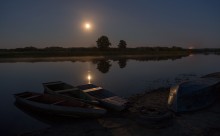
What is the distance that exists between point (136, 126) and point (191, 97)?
14.2 feet

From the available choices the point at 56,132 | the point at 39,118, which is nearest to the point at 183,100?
the point at 56,132

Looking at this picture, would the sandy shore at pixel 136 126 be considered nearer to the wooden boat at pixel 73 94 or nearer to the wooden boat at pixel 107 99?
the wooden boat at pixel 107 99

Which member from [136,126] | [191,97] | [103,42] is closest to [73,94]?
[136,126]

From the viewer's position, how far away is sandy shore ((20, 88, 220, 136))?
8.88 meters

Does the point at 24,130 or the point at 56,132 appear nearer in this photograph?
the point at 56,132

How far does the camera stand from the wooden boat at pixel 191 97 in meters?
11.4

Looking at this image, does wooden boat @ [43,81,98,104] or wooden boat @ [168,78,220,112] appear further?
wooden boat @ [43,81,98,104]

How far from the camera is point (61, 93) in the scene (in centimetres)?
1376

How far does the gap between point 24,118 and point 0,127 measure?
1609 mm

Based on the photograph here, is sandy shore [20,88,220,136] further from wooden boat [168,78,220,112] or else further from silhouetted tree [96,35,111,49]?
silhouetted tree [96,35,111,49]

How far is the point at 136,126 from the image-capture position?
9609mm

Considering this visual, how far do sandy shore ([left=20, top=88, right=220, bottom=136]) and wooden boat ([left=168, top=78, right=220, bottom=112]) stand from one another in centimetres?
44

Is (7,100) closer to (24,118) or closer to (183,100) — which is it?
(24,118)

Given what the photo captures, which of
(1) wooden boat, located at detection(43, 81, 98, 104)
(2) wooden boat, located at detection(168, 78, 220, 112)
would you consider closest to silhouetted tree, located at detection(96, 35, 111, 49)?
(1) wooden boat, located at detection(43, 81, 98, 104)
